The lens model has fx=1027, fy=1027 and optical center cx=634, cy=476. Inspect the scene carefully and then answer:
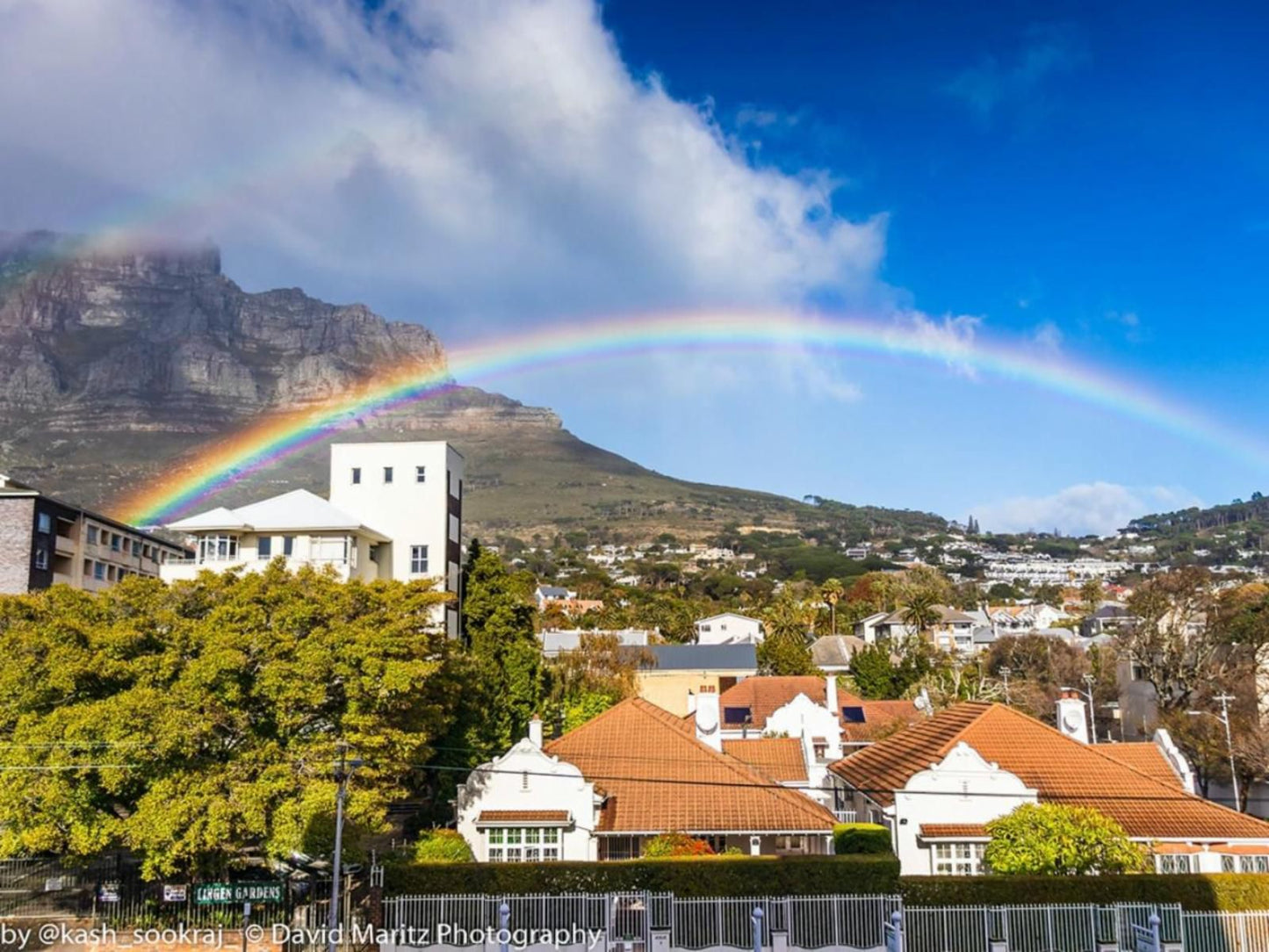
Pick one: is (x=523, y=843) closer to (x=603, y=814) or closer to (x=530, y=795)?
(x=530, y=795)

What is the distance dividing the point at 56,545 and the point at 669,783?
51.8 metres

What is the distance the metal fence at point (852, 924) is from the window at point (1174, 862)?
3.46 meters

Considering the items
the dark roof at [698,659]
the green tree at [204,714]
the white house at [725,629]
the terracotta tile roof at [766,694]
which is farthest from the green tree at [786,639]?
the green tree at [204,714]

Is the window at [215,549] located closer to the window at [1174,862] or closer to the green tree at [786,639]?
the window at [1174,862]

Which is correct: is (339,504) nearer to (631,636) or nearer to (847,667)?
(631,636)

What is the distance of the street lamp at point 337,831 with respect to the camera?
20547 mm

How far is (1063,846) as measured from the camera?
939 inches

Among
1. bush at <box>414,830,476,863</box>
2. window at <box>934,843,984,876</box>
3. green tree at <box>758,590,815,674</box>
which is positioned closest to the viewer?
bush at <box>414,830,476,863</box>

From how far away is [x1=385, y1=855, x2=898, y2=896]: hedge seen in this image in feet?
76.2

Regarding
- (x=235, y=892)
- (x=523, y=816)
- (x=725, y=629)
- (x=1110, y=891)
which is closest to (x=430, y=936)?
(x=235, y=892)

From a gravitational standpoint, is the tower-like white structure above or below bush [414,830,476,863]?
above

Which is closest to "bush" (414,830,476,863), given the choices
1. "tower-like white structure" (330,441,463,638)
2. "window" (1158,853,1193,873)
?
"window" (1158,853,1193,873)

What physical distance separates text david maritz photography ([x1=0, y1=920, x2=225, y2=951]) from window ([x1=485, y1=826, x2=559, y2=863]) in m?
7.45

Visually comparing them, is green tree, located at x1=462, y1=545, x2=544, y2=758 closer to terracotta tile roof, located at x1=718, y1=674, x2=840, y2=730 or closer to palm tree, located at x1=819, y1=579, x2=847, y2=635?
terracotta tile roof, located at x1=718, y1=674, x2=840, y2=730
